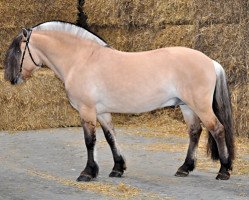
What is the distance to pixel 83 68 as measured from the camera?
8.03m

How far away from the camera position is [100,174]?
8.34 meters

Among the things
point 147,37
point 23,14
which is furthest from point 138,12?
point 23,14

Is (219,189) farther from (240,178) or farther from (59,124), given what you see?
(59,124)

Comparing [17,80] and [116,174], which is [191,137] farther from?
[17,80]

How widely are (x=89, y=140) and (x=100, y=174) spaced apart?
1.79 feet

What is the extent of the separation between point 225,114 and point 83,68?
64.7 inches

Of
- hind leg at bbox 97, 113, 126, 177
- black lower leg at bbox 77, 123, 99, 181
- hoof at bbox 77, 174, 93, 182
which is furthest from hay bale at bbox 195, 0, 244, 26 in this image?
hoof at bbox 77, 174, 93, 182

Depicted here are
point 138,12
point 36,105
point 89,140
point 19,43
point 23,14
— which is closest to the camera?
point 89,140

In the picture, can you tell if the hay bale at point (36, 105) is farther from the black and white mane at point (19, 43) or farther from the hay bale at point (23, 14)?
the black and white mane at point (19, 43)

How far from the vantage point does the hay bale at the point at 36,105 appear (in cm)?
1250

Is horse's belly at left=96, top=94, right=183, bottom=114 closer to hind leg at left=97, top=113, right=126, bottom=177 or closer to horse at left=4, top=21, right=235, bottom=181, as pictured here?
horse at left=4, top=21, right=235, bottom=181

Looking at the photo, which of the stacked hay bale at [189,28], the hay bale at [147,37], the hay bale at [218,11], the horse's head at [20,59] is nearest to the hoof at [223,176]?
the horse's head at [20,59]

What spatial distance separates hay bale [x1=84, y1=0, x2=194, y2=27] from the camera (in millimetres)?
12719

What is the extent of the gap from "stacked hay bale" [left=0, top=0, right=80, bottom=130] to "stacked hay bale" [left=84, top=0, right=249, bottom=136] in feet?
2.88
